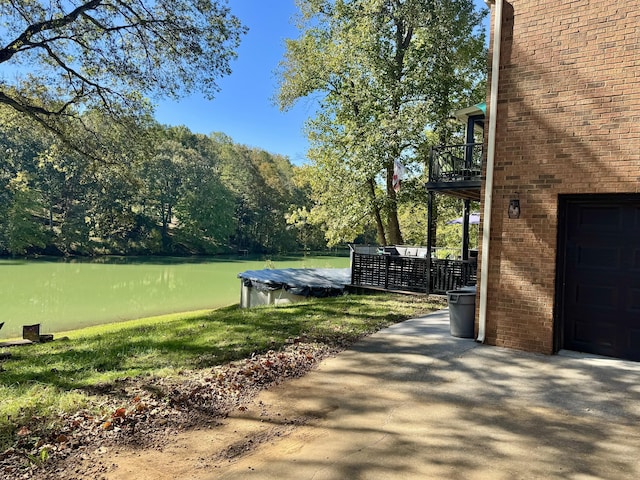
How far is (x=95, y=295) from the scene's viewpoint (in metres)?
21.3

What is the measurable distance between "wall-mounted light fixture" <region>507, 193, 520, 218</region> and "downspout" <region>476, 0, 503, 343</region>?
271 millimetres

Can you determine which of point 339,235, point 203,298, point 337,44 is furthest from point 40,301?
point 337,44

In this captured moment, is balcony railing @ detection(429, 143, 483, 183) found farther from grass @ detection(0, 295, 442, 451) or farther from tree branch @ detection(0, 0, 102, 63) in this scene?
tree branch @ detection(0, 0, 102, 63)

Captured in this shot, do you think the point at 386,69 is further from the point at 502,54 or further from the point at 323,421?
the point at 323,421

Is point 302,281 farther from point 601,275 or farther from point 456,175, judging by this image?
point 601,275

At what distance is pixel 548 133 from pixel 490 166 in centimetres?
82

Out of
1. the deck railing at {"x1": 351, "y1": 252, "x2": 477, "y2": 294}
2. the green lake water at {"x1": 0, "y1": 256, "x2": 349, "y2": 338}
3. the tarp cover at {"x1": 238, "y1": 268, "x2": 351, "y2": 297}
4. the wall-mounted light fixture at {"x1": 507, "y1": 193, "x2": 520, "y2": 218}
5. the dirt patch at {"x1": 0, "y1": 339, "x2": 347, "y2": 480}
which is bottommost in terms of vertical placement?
the green lake water at {"x1": 0, "y1": 256, "x2": 349, "y2": 338}

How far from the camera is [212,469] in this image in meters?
2.90

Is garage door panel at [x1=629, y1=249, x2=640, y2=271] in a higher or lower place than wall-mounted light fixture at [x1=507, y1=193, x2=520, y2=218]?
lower

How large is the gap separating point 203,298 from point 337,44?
42.6 feet

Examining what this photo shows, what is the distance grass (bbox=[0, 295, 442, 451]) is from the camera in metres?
3.87

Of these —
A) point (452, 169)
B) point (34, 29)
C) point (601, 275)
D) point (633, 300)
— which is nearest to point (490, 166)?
point (601, 275)

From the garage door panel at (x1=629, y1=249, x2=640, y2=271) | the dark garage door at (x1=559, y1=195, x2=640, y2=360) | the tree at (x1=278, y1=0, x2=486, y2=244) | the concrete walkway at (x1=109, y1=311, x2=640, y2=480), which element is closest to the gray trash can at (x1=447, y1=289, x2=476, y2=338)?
the concrete walkway at (x1=109, y1=311, x2=640, y2=480)

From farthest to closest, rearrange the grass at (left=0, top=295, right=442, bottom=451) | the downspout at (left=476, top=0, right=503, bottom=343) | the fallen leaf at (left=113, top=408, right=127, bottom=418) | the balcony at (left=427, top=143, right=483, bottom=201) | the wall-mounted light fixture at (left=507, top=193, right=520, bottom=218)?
the balcony at (left=427, top=143, right=483, bottom=201), the downspout at (left=476, top=0, right=503, bottom=343), the wall-mounted light fixture at (left=507, top=193, right=520, bottom=218), the grass at (left=0, top=295, right=442, bottom=451), the fallen leaf at (left=113, top=408, right=127, bottom=418)
